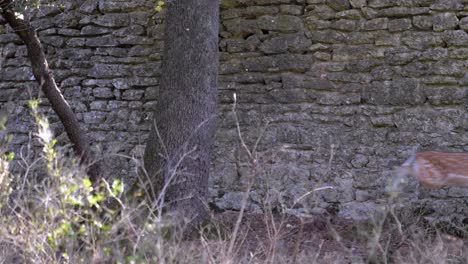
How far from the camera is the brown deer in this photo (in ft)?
9.74

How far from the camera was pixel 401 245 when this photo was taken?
15.2ft

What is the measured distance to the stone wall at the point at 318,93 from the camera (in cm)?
593

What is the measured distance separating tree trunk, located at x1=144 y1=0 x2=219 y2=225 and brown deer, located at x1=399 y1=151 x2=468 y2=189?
6.78ft

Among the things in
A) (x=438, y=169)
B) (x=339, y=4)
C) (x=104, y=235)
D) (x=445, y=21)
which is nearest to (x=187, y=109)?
(x=104, y=235)

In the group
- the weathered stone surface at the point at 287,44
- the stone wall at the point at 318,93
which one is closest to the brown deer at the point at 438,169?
the stone wall at the point at 318,93

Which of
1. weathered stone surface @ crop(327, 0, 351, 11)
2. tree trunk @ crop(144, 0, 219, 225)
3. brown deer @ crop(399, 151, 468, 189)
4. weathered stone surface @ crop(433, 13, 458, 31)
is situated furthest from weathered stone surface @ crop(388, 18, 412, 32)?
brown deer @ crop(399, 151, 468, 189)

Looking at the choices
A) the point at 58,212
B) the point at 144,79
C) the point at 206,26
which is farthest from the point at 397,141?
the point at 58,212

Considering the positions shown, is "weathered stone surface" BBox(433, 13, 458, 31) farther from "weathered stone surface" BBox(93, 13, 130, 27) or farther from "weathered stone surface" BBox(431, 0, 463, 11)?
"weathered stone surface" BBox(93, 13, 130, 27)

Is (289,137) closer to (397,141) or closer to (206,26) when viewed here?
(397,141)

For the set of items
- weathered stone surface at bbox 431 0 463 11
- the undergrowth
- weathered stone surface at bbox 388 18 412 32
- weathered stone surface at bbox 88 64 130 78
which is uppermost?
Result: weathered stone surface at bbox 431 0 463 11

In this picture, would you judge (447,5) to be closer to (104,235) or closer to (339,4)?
(339,4)

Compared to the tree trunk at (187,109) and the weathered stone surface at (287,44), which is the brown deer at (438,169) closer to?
the tree trunk at (187,109)

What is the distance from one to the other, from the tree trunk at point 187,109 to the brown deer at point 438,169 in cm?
207

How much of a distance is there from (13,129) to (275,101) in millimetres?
2969
